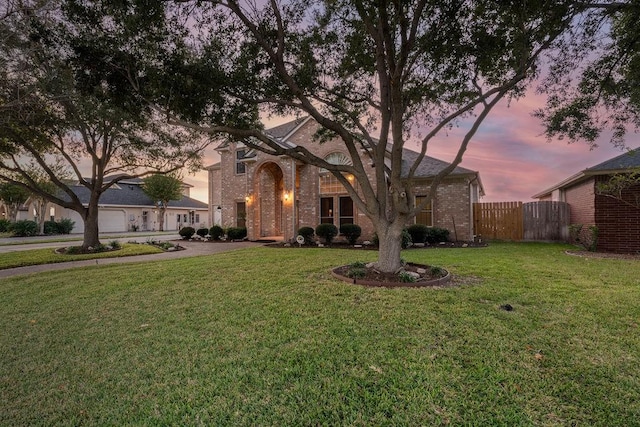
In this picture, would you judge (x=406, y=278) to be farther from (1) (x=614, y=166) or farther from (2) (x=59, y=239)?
(2) (x=59, y=239)

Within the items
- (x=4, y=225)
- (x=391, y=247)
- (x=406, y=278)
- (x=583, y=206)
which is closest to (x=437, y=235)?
(x=583, y=206)

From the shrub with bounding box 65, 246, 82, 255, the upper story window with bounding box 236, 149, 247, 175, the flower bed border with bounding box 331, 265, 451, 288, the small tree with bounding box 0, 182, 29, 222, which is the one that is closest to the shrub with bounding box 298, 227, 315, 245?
the upper story window with bounding box 236, 149, 247, 175

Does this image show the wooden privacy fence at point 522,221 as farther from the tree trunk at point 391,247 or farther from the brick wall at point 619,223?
the tree trunk at point 391,247

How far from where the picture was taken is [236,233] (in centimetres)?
1747

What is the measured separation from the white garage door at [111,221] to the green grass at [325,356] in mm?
27581

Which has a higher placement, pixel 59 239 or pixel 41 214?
pixel 41 214

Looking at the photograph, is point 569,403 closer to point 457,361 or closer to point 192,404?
point 457,361

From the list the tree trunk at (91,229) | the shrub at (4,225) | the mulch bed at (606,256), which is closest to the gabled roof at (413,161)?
the mulch bed at (606,256)

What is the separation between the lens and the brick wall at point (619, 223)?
1022 centimetres

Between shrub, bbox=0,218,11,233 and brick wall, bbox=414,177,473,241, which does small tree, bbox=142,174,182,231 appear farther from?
brick wall, bbox=414,177,473,241

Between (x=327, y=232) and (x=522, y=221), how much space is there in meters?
9.66

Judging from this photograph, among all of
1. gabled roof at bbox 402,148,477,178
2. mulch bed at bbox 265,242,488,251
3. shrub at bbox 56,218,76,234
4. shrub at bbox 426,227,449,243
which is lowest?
mulch bed at bbox 265,242,488,251

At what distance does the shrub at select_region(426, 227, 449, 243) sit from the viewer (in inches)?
542

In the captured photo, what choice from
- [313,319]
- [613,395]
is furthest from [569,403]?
[313,319]
